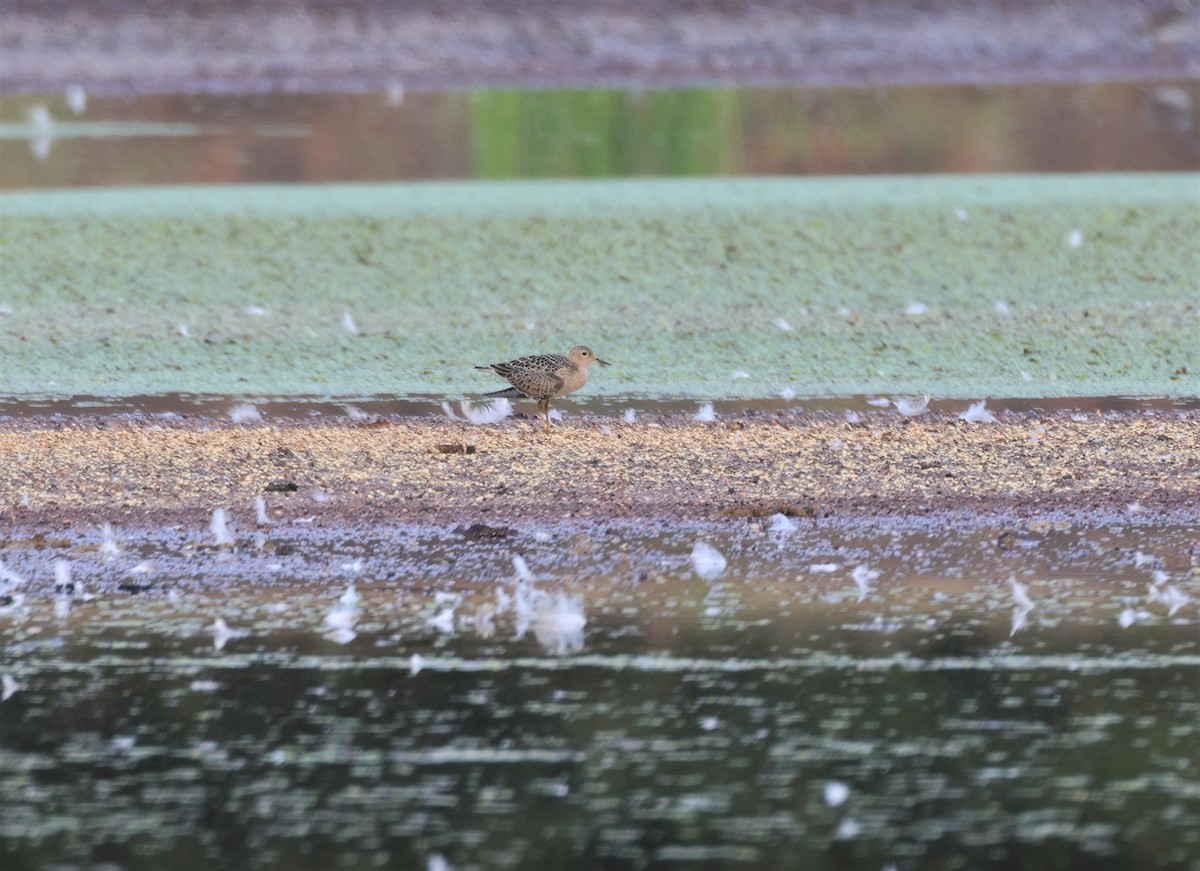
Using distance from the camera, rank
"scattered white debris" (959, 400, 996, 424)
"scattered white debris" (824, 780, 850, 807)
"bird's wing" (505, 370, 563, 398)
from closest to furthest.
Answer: "scattered white debris" (824, 780, 850, 807)
"bird's wing" (505, 370, 563, 398)
"scattered white debris" (959, 400, 996, 424)

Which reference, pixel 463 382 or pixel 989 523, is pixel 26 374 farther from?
pixel 989 523

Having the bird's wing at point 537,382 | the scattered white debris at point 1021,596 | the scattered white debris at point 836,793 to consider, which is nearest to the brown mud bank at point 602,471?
the bird's wing at point 537,382

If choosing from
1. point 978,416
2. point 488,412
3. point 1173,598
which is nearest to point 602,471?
point 488,412

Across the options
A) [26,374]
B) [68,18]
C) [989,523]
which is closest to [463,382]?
[26,374]

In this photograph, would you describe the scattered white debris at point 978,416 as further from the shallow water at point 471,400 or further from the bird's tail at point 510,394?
the bird's tail at point 510,394

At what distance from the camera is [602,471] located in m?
9.07

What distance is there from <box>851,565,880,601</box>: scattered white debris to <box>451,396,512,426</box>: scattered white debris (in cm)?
298

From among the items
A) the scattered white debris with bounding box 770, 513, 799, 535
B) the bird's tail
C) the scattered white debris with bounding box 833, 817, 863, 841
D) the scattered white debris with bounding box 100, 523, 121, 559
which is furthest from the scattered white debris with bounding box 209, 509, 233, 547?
the scattered white debris with bounding box 833, 817, 863, 841

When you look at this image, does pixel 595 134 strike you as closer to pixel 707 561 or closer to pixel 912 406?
pixel 912 406

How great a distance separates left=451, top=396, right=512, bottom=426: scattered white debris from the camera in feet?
33.4

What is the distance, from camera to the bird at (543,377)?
392 inches

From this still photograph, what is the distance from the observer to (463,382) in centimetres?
1147

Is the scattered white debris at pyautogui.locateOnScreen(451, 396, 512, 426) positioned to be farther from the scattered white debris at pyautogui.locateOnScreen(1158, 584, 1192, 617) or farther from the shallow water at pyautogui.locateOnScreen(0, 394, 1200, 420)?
the scattered white debris at pyautogui.locateOnScreen(1158, 584, 1192, 617)

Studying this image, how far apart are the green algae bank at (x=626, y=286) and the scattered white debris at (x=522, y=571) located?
11.7ft
